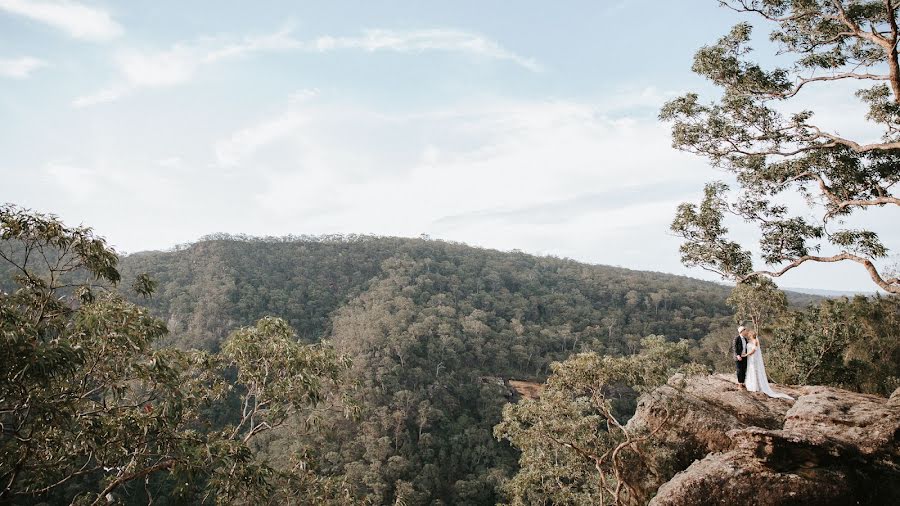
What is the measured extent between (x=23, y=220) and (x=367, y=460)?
34735 millimetres

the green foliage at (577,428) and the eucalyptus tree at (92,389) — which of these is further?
the green foliage at (577,428)

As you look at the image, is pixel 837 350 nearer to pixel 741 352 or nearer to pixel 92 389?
pixel 741 352

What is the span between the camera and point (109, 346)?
18.7 feet

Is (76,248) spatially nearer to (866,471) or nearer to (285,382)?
(285,382)

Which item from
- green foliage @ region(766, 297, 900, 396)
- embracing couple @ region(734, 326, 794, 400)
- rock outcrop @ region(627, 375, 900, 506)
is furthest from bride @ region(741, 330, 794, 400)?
green foliage @ region(766, 297, 900, 396)

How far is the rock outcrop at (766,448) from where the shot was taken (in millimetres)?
6164

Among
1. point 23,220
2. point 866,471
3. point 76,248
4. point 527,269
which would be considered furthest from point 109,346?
point 527,269

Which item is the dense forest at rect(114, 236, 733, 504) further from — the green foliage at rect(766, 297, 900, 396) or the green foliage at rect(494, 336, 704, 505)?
the green foliage at rect(494, 336, 704, 505)

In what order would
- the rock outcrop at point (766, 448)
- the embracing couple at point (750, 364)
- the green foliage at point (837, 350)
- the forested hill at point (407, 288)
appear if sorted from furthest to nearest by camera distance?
the forested hill at point (407, 288) < the green foliage at point (837, 350) < the embracing couple at point (750, 364) < the rock outcrop at point (766, 448)

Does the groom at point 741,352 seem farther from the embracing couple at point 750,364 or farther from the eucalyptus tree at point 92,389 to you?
the eucalyptus tree at point 92,389

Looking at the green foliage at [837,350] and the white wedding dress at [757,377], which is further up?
the white wedding dress at [757,377]

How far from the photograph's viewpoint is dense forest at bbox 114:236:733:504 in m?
37.3

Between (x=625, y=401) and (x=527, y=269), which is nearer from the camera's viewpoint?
(x=625, y=401)

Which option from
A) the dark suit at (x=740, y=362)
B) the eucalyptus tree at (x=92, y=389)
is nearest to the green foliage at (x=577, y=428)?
the dark suit at (x=740, y=362)
